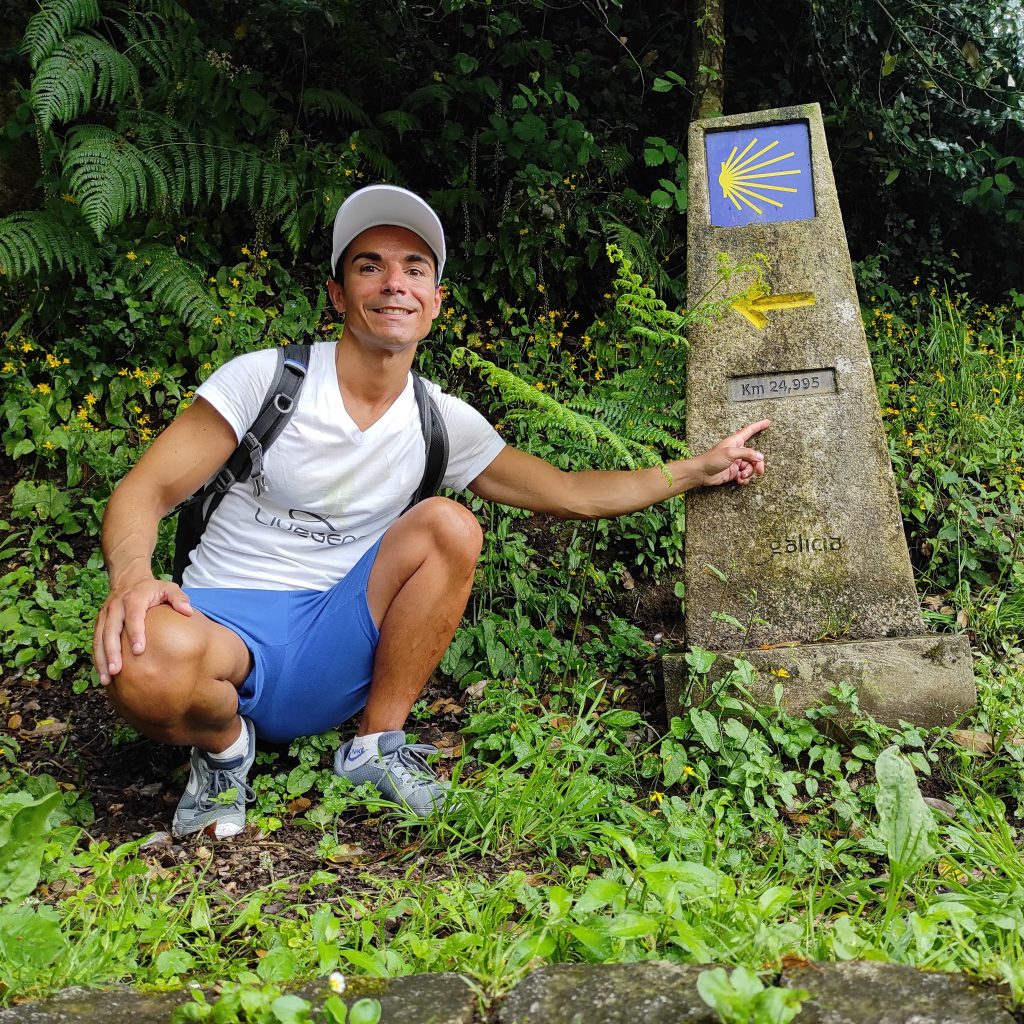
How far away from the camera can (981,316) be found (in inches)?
270

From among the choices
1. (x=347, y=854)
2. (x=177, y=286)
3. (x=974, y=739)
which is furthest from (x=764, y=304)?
(x=177, y=286)

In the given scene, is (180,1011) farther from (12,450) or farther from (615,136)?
(615,136)

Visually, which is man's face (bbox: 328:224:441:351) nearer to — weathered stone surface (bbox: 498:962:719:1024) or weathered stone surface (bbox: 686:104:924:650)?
weathered stone surface (bbox: 686:104:924:650)

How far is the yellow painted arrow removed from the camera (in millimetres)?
3543

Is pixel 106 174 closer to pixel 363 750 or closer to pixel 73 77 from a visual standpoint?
pixel 73 77

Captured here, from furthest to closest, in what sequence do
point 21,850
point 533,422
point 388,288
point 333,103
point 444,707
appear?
point 333,103 → point 444,707 → point 533,422 → point 388,288 → point 21,850

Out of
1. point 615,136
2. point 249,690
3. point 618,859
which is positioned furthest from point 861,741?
point 615,136

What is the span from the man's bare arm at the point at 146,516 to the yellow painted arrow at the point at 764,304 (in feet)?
6.17

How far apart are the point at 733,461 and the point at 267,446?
1.62m

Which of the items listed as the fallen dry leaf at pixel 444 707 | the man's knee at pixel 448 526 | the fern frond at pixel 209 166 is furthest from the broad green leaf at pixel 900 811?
the fern frond at pixel 209 166

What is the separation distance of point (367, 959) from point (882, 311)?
5.68 m

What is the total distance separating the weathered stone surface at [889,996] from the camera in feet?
4.65

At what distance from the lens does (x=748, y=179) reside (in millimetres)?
3604

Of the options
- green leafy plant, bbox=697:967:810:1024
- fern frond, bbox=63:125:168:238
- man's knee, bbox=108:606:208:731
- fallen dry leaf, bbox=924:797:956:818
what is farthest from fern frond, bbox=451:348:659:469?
fern frond, bbox=63:125:168:238
